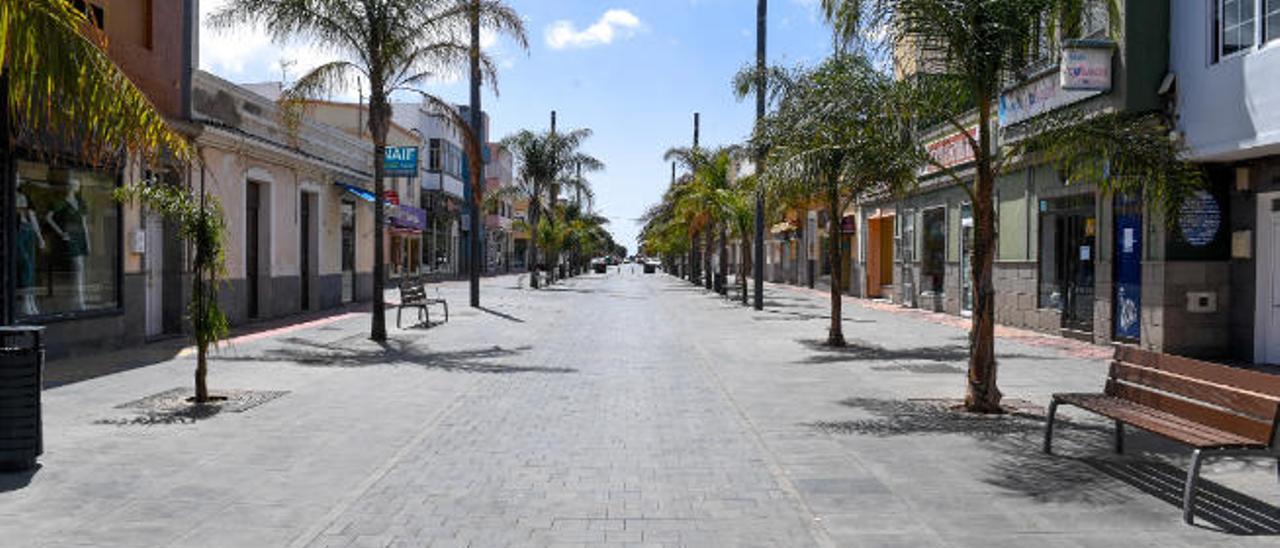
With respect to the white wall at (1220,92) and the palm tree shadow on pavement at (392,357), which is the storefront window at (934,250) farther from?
the palm tree shadow on pavement at (392,357)

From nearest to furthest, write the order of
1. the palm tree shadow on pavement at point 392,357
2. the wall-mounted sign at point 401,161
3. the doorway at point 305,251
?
the palm tree shadow on pavement at point 392,357, the doorway at point 305,251, the wall-mounted sign at point 401,161

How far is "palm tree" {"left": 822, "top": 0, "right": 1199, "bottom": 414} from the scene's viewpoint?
347 inches

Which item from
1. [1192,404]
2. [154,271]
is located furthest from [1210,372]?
[154,271]

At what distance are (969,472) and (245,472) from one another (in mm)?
4768

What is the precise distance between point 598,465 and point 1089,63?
35.0 feet

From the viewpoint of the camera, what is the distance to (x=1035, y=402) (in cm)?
995

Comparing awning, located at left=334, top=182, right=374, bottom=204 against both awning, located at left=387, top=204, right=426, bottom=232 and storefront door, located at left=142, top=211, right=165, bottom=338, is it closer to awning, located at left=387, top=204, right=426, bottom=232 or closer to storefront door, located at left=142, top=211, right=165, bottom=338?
storefront door, located at left=142, top=211, right=165, bottom=338

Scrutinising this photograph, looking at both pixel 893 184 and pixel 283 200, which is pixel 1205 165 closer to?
pixel 893 184

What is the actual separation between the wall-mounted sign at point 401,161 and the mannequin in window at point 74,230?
1816 centimetres

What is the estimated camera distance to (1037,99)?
17.0m

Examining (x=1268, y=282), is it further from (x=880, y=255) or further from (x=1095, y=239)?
(x=880, y=255)

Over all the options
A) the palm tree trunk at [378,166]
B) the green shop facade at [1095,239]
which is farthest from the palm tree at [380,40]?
the green shop facade at [1095,239]

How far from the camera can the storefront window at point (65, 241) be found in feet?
41.5

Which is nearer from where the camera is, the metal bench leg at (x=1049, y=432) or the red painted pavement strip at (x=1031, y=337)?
the metal bench leg at (x=1049, y=432)
